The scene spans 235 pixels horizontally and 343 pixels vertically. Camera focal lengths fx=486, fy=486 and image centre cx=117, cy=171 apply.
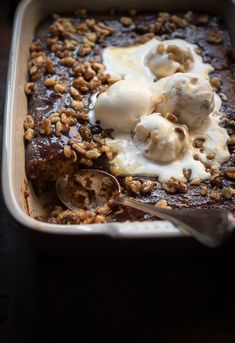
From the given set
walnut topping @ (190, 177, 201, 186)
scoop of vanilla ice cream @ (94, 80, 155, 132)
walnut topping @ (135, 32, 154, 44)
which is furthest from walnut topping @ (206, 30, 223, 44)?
walnut topping @ (190, 177, 201, 186)

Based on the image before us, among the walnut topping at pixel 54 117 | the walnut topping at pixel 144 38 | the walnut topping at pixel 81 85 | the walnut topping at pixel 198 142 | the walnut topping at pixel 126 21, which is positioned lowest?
the walnut topping at pixel 198 142

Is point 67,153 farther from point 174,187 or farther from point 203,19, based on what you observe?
point 203,19

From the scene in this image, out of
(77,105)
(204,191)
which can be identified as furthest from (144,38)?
(204,191)

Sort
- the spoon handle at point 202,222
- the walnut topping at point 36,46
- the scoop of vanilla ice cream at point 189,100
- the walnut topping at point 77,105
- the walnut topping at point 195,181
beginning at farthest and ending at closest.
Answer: the walnut topping at point 36,46 < the walnut topping at point 77,105 < the scoop of vanilla ice cream at point 189,100 < the walnut topping at point 195,181 < the spoon handle at point 202,222

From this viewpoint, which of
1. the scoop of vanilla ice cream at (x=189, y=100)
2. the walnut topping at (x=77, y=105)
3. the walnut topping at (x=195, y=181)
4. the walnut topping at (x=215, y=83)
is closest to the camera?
the walnut topping at (x=195, y=181)

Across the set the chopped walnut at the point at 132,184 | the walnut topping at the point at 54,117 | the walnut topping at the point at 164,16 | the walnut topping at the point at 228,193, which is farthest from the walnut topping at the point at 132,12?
the walnut topping at the point at 228,193

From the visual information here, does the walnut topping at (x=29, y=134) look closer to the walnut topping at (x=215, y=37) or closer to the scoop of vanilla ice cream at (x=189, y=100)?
the scoop of vanilla ice cream at (x=189, y=100)

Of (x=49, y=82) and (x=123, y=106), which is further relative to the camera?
(x=49, y=82)
